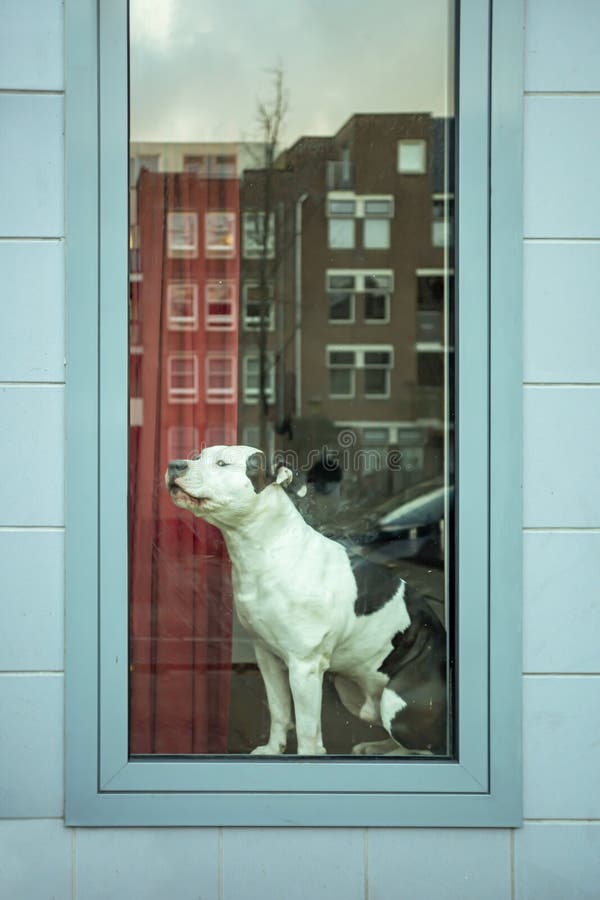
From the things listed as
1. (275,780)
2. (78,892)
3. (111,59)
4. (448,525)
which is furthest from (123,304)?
(78,892)

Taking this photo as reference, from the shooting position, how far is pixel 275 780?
2.34 meters

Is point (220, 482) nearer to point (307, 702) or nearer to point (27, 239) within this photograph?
point (307, 702)

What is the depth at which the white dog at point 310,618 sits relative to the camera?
2.39 metres

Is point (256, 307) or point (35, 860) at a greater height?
point (256, 307)

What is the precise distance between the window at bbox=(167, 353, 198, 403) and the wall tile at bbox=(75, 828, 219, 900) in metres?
1.03

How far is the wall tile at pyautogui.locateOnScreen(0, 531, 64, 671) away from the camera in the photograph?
2.30 metres

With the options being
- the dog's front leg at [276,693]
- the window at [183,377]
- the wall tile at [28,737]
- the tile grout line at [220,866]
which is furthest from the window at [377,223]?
the tile grout line at [220,866]

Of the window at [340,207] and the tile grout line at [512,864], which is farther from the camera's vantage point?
the window at [340,207]

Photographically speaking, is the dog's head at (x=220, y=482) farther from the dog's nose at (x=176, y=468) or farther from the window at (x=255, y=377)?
the window at (x=255, y=377)

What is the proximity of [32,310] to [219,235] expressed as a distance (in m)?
0.54

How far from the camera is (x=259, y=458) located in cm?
244

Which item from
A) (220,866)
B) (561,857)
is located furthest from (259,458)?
(561,857)

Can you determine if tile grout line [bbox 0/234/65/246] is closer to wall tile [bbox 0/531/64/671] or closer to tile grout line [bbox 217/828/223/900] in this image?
wall tile [bbox 0/531/64/671]

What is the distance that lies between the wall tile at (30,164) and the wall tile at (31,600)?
28.3 inches
